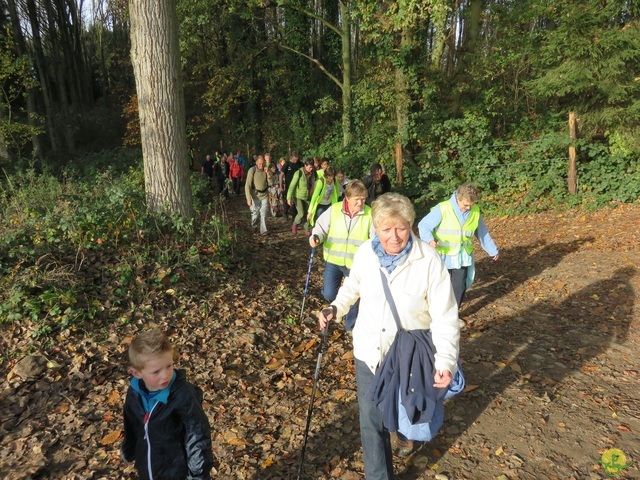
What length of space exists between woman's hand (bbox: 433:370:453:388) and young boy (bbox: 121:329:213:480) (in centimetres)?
140

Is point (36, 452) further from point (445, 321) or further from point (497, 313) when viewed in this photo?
point (497, 313)

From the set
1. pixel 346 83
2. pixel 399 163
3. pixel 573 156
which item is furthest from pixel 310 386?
pixel 346 83

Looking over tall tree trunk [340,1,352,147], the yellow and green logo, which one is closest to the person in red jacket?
tall tree trunk [340,1,352,147]

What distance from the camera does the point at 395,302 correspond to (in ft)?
9.14

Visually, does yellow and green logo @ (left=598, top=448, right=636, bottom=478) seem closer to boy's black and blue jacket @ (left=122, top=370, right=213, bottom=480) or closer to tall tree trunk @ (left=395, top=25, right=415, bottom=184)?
boy's black and blue jacket @ (left=122, top=370, right=213, bottom=480)

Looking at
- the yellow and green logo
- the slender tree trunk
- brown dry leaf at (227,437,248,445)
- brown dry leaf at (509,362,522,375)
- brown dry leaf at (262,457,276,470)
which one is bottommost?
brown dry leaf at (509,362,522,375)

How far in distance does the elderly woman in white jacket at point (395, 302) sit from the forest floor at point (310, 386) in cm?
89

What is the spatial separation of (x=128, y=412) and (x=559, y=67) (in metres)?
13.1

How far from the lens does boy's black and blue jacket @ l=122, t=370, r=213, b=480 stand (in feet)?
7.79

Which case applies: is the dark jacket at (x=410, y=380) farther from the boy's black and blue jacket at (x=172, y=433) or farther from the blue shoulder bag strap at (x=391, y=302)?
the boy's black and blue jacket at (x=172, y=433)

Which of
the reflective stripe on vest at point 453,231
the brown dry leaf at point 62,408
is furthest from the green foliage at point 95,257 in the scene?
the reflective stripe on vest at point 453,231

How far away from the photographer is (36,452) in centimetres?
362

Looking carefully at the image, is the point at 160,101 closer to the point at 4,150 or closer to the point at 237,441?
the point at 237,441

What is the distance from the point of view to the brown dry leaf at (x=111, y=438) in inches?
148
